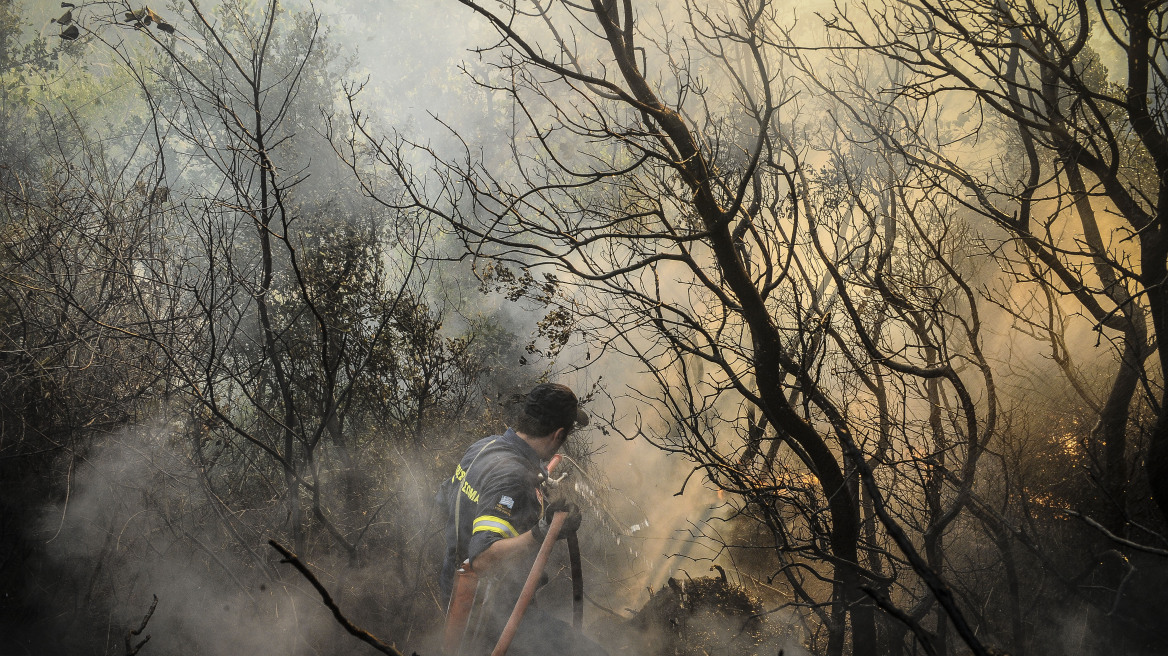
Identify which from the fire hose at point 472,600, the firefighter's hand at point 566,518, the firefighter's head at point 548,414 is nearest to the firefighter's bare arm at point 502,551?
the fire hose at point 472,600

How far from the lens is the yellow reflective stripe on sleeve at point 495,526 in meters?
3.17

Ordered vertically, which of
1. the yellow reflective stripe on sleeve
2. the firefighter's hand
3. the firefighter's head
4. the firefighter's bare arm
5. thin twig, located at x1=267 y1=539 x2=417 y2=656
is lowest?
thin twig, located at x1=267 y1=539 x2=417 y2=656

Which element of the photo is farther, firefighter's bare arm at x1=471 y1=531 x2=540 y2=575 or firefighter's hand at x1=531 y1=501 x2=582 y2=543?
firefighter's hand at x1=531 y1=501 x2=582 y2=543

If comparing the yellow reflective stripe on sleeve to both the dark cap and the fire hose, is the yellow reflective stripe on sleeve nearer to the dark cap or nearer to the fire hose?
the fire hose

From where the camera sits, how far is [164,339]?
4.86 m

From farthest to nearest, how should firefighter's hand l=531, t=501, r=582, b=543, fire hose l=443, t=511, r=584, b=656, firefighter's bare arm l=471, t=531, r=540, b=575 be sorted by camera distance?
firefighter's hand l=531, t=501, r=582, b=543 < fire hose l=443, t=511, r=584, b=656 < firefighter's bare arm l=471, t=531, r=540, b=575

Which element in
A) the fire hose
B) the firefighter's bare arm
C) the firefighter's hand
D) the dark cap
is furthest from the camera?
the dark cap

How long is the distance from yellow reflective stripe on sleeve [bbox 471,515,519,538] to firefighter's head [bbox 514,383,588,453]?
2.14ft

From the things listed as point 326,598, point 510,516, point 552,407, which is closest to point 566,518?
point 510,516

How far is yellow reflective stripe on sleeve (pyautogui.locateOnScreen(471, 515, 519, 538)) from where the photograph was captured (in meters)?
3.17

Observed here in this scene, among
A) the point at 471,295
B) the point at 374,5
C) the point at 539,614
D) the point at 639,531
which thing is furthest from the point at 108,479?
the point at 374,5

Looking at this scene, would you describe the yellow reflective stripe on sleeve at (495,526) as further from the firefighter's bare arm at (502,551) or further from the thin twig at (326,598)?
the thin twig at (326,598)

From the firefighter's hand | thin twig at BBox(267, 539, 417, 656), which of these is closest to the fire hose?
the firefighter's hand

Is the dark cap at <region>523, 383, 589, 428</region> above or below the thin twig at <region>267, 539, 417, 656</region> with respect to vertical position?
above
